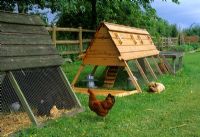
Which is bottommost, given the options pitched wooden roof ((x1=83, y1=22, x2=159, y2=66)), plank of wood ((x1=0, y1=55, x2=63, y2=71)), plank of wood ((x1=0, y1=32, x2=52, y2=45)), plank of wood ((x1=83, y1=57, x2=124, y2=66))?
plank of wood ((x1=83, y1=57, x2=124, y2=66))

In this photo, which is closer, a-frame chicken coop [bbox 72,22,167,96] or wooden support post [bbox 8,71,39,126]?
wooden support post [bbox 8,71,39,126]

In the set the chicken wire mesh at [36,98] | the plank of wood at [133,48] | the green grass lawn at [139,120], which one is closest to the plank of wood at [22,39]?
the chicken wire mesh at [36,98]

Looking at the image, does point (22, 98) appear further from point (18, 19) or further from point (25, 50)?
point (18, 19)

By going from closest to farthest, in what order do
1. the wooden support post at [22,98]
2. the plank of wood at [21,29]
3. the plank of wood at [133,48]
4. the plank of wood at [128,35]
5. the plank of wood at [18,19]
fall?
the wooden support post at [22,98]
the plank of wood at [21,29]
the plank of wood at [18,19]
the plank of wood at [133,48]
the plank of wood at [128,35]

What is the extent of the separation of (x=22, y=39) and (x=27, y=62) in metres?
0.54

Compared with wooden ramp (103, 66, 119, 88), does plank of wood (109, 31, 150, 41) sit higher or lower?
higher

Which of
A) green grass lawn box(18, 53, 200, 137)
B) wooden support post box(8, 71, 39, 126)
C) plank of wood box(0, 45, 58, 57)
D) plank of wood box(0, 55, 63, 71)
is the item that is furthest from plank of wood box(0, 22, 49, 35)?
green grass lawn box(18, 53, 200, 137)

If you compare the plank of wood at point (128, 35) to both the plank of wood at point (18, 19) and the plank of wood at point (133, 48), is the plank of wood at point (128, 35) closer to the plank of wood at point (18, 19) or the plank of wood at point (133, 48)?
the plank of wood at point (133, 48)

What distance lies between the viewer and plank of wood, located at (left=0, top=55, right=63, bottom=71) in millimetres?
7141

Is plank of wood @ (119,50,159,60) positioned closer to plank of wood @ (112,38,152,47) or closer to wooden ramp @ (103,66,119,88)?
plank of wood @ (112,38,152,47)

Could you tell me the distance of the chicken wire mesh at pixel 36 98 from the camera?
24.7ft

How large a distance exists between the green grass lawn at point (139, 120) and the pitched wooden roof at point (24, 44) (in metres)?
1.14

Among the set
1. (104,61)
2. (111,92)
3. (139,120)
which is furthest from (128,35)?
(139,120)

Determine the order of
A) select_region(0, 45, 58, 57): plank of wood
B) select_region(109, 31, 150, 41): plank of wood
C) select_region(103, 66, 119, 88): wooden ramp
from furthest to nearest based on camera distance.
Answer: select_region(103, 66, 119, 88): wooden ramp → select_region(109, 31, 150, 41): plank of wood → select_region(0, 45, 58, 57): plank of wood
